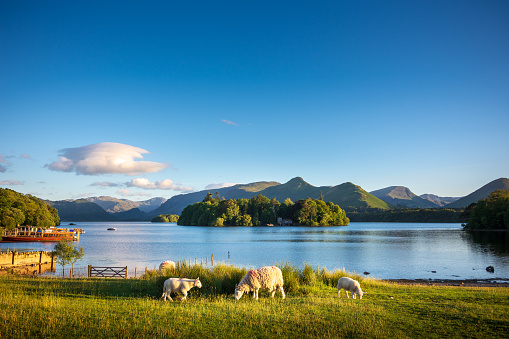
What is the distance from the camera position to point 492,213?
11162 cm

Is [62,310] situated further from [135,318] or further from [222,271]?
[222,271]

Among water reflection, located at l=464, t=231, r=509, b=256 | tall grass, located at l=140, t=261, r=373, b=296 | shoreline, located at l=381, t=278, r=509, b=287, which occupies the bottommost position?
water reflection, located at l=464, t=231, r=509, b=256

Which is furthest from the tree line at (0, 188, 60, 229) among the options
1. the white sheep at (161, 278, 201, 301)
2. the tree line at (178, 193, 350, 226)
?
the white sheep at (161, 278, 201, 301)

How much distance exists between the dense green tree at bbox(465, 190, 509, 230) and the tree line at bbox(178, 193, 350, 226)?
7041 centimetres

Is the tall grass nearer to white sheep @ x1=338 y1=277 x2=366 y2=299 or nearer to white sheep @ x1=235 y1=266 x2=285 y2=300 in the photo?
white sheep @ x1=235 y1=266 x2=285 y2=300

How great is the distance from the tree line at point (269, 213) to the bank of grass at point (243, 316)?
529ft

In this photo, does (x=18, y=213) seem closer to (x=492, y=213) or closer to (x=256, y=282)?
(x=256, y=282)

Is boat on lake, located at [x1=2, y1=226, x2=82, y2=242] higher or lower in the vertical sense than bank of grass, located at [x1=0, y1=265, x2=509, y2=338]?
lower

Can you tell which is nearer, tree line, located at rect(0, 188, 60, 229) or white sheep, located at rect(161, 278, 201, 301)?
white sheep, located at rect(161, 278, 201, 301)

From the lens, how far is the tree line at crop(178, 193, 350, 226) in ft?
580

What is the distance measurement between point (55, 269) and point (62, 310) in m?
32.8

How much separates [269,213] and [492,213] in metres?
102

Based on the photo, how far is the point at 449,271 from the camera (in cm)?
3925

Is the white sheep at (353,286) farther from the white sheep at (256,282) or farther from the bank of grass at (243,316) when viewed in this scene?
the white sheep at (256,282)
